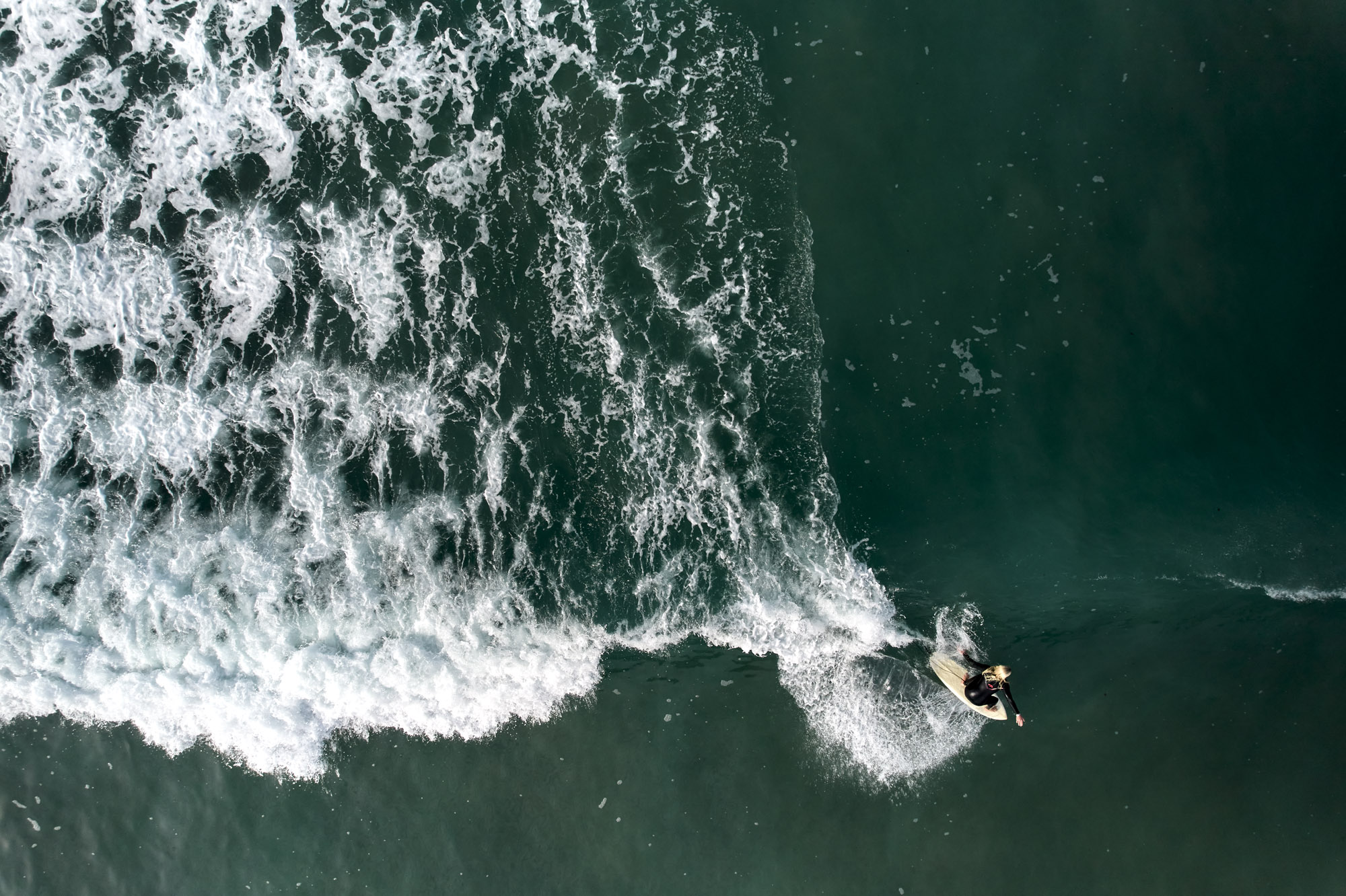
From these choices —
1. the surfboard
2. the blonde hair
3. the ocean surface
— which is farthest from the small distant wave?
the surfboard

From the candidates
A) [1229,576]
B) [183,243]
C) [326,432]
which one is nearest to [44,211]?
[183,243]

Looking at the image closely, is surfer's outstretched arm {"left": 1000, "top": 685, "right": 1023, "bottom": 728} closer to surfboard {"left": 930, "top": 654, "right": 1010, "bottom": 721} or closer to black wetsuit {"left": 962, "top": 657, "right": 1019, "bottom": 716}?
black wetsuit {"left": 962, "top": 657, "right": 1019, "bottom": 716}

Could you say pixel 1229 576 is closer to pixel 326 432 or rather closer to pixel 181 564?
pixel 326 432

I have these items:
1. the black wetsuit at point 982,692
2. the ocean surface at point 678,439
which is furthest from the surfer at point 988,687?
the ocean surface at point 678,439

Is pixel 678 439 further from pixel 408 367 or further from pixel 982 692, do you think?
pixel 982 692

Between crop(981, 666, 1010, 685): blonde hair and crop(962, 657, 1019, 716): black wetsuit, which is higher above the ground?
crop(981, 666, 1010, 685): blonde hair

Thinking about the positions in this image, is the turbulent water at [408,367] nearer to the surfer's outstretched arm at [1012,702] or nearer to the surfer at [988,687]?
the surfer at [988,687]

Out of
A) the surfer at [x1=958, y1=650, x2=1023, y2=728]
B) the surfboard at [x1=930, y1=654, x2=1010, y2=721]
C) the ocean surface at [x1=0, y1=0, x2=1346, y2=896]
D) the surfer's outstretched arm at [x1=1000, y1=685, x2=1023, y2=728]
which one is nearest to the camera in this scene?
the surfer's outstretched arm at [x1=1000, y1=685, x2=1023, y2=728]

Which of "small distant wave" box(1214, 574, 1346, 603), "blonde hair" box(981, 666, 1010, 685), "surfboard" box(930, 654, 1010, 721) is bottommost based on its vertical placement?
"surfboard" box(930, 654, 1010, 721)
